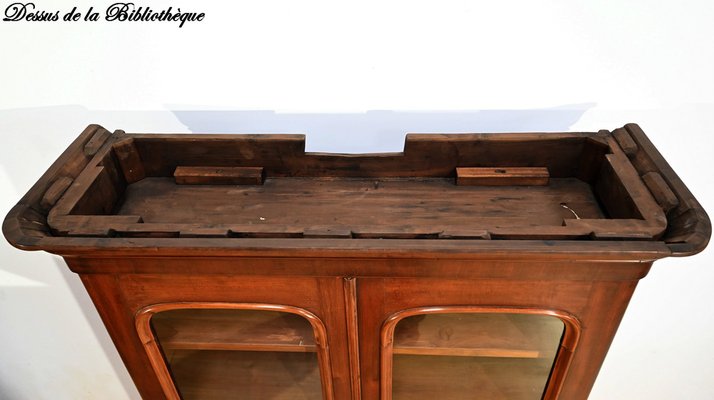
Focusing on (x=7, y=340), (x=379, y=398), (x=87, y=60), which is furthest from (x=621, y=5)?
(x=7, y=340)

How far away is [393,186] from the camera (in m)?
0.93

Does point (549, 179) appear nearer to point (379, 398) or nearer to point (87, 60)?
point (379, 398)

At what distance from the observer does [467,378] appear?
951 millimetres

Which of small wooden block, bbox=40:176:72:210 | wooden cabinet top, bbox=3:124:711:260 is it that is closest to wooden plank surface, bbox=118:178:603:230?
wooden cabinet top, bbox=3:124:711:260

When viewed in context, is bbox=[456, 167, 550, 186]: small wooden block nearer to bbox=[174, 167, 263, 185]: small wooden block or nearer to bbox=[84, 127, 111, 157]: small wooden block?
bbox=[174, 167, 263, 185]: small wooden block

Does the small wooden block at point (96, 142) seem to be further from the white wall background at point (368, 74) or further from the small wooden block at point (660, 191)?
the small wooden block at point (660, 191)

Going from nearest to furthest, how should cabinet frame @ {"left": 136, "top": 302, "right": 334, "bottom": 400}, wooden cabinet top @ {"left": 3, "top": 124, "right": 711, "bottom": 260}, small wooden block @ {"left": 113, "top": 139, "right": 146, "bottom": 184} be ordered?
wooden cabinet top @ {"left": 3, "top": 124, "right": 711, "bottom": 260} → cabinet frame @ {"left": 136, "top": 302, "right": 334, "bottom": 400} → small wooden block @ {"left": 113, "top": 139, "right": 146, "bottom": 184}

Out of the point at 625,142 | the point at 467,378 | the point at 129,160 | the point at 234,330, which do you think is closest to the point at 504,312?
the point at 467,378

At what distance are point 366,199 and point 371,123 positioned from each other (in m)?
0.20

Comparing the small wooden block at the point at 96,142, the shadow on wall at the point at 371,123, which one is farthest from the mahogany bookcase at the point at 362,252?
the shadow on wall at the point at 371,123

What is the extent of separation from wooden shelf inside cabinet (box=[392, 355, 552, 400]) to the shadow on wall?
454 millimetres

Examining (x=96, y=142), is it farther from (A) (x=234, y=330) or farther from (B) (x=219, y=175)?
(A) (x=234, y=330)

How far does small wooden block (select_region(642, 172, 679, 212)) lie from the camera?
733mm

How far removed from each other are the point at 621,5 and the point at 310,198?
671 millimetres
